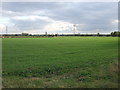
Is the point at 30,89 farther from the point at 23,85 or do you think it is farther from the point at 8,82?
the point at 8,82

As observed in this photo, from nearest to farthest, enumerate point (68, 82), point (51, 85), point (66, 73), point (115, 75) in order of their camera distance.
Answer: point (51, 85), point (68, 82), point (115, 75), point (66, 73)

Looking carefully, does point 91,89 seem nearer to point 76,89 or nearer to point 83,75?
point 76,89

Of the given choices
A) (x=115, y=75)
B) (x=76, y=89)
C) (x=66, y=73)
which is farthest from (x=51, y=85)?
(x=115, y=75)

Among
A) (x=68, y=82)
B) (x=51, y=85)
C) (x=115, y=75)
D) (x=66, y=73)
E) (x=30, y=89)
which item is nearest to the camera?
(x=30, y=89)

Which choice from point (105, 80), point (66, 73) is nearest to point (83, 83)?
point (105, 80)

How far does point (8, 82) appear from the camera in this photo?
19.3 feet

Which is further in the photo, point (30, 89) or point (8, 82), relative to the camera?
point (8, 82)

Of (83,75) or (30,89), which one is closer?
(30,89)

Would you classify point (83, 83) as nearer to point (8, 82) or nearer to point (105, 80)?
point (105, 80)

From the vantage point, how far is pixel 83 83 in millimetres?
5742

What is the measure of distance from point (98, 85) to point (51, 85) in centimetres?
160

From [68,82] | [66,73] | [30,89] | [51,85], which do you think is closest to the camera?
[30,89]

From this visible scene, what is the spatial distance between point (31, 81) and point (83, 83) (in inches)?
74.9

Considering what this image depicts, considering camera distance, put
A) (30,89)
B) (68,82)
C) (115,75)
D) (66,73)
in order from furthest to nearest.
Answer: (66,73) < (115,75) < (68,82) < (30,89)
